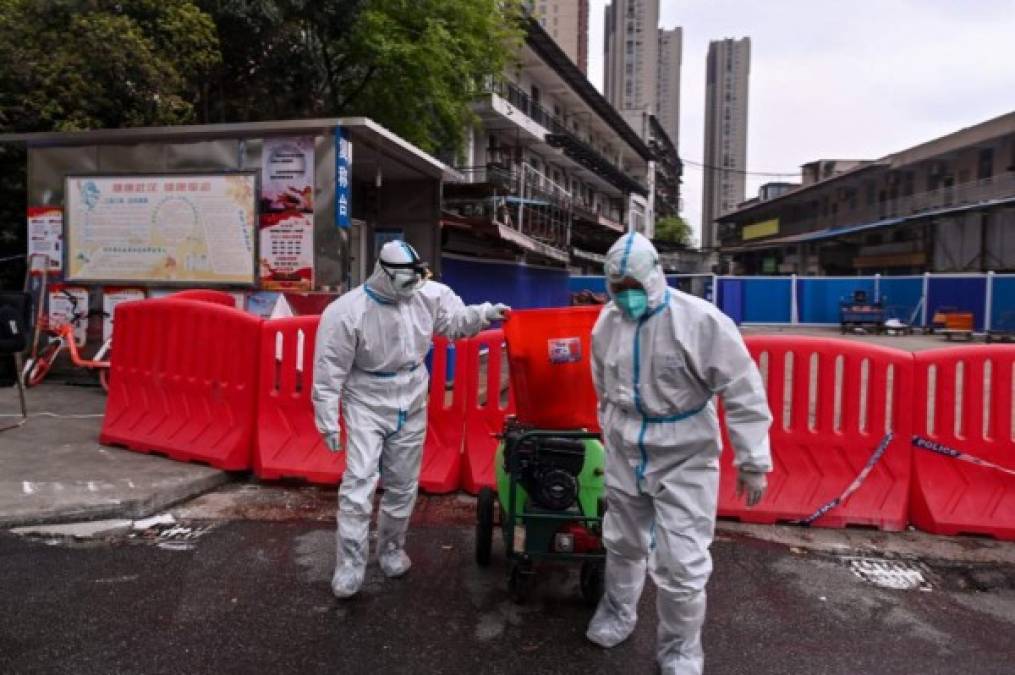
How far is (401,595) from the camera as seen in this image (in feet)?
12.3

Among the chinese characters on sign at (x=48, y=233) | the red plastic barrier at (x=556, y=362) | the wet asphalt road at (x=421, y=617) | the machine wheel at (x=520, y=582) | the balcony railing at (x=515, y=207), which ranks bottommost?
the wet asphalt road at (x=421, y=617)

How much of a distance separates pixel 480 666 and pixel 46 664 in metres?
1.71

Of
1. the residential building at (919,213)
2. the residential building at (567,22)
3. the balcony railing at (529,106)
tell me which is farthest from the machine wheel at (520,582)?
the residential building at (567,22)

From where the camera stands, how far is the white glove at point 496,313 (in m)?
3.92

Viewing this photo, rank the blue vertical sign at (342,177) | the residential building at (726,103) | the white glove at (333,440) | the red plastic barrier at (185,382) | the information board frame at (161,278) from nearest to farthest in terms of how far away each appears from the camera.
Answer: the white glove at (333,440) < the red plastic barrier at (185,382) < the blue vertical sign at (342,177) < the information board frame at (161,278) < the residential building at (726,103)

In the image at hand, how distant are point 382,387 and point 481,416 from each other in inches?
70.2

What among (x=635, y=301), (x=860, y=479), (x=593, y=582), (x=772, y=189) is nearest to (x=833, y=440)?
(x=860, y=479)

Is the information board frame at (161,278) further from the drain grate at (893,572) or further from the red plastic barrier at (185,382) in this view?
the drain grate at (893,572)

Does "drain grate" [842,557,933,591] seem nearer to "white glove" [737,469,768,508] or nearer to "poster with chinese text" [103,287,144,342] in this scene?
"white glove" [737,469,768,508]

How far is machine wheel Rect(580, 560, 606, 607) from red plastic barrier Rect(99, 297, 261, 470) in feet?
10.2

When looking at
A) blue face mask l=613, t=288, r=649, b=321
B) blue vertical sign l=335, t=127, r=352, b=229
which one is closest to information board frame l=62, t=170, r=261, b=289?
blue vertical sign l=335, t=127, r=352, b=229

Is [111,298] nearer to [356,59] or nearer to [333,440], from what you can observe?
[333,440]

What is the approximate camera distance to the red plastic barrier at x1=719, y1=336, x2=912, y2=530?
4898 millimetres

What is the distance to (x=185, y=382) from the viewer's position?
6.04 meters
